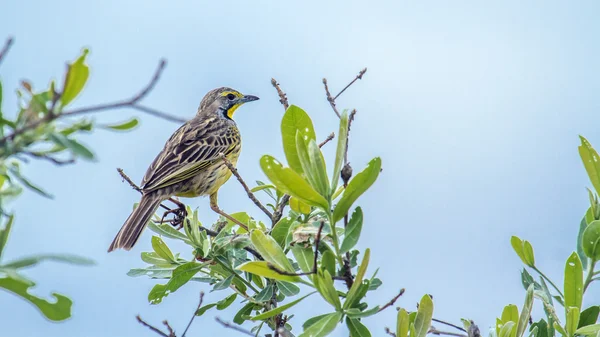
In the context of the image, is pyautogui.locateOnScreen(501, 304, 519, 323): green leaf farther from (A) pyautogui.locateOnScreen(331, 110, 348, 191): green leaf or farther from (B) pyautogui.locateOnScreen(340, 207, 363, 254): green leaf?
(A) pyautogui.locateOnScreen(331, 110, 348, 191): green leaf

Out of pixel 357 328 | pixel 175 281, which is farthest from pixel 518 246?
pixel 175 281

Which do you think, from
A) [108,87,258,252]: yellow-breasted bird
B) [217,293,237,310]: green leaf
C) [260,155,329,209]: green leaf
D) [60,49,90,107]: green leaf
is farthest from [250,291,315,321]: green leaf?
[108,87,258,252]: yellow-breasted bird

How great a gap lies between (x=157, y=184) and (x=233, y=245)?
3.89 m

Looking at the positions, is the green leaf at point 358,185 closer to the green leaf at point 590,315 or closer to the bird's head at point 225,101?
the green leaf at point 590,315

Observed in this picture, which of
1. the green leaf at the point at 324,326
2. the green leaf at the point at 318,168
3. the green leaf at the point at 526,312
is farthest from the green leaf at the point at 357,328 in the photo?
the green leaf at the point at 526,312

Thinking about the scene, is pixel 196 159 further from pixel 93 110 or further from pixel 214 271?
A: pixel 93 110

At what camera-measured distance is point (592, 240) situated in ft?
11.1

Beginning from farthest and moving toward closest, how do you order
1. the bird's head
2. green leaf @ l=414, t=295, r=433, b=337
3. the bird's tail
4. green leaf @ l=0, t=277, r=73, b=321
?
the bird's head
the bird's tail
green leaf @ l=414, t=295, r=433, b=337
green leaf @ l=0, t=277, r=73, b=321

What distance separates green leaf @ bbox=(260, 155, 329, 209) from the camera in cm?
282

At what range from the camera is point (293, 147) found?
→ 3070mm

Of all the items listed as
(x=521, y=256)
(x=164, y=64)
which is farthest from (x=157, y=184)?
(x=164, y=64)

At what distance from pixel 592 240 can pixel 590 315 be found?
0.33 meters

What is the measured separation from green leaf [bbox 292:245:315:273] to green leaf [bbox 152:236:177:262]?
4.59ft

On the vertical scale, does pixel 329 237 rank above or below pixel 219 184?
below
